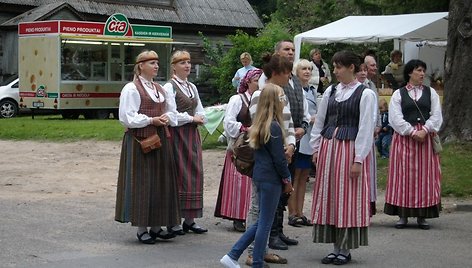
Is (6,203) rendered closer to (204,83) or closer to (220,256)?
(220,256)

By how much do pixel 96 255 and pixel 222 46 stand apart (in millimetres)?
26894

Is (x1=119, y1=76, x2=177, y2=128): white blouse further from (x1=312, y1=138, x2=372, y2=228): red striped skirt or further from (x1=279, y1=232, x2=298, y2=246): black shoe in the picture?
(x1=312, y1=138, x2=372, y2=228): red striped skirt

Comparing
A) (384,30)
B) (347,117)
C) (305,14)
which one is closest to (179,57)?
(347,117)

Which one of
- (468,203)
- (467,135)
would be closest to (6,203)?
(468,203)

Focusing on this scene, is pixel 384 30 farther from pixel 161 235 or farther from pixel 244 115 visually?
pixel 161 235

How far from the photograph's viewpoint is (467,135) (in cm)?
1470

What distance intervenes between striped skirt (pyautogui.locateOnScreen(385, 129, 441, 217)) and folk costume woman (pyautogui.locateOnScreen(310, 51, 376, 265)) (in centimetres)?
193

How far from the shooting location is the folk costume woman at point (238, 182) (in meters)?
8.77

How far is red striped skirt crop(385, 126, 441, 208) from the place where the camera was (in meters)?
9.92

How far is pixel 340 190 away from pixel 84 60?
2047 cm

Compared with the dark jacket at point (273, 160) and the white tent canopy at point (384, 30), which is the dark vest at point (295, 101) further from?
the white tent canopy at point (384, 30)

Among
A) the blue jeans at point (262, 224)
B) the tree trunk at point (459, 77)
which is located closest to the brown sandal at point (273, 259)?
the blue jeans at point (262, 224)

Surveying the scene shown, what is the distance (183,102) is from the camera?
9.39 m

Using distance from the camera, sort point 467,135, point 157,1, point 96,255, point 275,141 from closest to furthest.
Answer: point 275,141 < point 96,255 < point 467,135 < point 157,1
